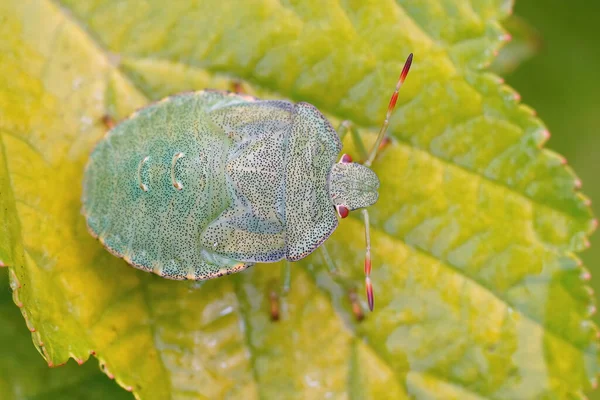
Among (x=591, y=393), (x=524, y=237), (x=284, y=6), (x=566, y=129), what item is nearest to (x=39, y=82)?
(x=284, y=6)

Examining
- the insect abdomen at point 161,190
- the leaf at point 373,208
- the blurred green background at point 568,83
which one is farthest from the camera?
the blurred green background at point 568,83

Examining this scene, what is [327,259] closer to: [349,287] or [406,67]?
[349,287]

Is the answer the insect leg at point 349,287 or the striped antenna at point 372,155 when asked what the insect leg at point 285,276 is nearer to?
the insect leg at point 349,287

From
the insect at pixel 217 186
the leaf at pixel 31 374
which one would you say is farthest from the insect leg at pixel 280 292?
the leaf at pixel 31 374

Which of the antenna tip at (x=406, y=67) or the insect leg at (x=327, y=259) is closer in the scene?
the antenna tip at (x=406, y=67)

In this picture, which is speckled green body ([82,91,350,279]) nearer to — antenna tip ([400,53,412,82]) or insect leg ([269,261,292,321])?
insect leg ([269,261,292,321])

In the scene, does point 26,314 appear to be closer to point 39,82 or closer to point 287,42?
point 39,82

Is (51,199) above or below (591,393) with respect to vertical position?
above

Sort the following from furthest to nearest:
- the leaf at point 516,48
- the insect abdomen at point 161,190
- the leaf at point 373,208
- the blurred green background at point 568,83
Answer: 1. the blurred green background at point 568,83
2. the leaf at point 516,48
3. the leaf at point 373,208
4. the insect abdomen at point 161,190
